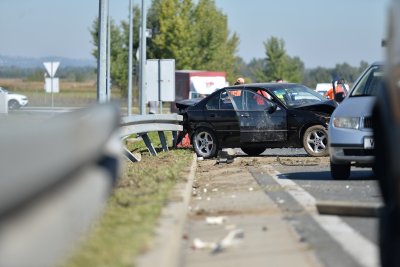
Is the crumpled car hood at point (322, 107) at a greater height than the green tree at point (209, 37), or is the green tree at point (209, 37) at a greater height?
the green tree at point (209, 37)


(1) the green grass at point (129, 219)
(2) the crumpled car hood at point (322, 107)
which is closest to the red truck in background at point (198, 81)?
(2) the crumpled car hood at point (322, 107)

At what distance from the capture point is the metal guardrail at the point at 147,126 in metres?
16.3

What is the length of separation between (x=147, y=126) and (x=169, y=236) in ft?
38.0

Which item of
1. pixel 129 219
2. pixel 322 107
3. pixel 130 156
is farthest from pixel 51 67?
pixel 129 219

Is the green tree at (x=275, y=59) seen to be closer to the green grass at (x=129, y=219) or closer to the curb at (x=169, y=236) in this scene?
the green grass at (x=129, y=219)

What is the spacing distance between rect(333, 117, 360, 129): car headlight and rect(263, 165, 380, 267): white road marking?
6.61ft

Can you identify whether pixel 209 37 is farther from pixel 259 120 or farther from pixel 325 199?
pixel 325 199

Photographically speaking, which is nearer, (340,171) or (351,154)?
(351,154)

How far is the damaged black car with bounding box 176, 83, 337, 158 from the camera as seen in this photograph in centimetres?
1812

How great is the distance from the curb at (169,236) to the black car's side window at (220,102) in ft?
32.1

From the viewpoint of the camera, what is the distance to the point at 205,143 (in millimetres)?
19422

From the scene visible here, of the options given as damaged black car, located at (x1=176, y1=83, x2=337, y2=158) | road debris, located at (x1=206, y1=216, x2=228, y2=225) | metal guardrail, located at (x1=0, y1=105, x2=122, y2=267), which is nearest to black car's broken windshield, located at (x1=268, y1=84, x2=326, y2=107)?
damaged black car, located at (x1=176, y1=83, x2=337, y2=158)

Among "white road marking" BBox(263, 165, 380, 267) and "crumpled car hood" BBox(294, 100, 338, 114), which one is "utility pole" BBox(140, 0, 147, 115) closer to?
"crumpled car hood" BBox(294, 100, 338, 114)

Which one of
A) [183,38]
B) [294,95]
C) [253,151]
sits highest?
[183,38]
